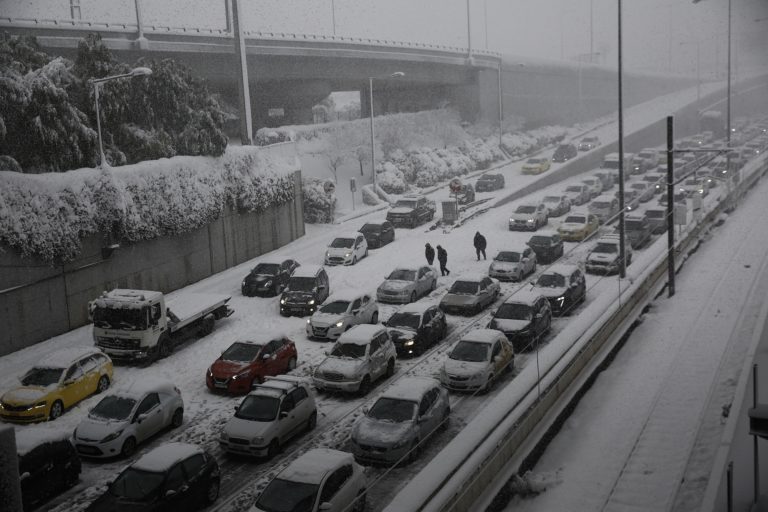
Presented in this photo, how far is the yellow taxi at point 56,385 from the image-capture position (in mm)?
20344

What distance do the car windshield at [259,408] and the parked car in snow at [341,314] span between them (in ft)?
24.9

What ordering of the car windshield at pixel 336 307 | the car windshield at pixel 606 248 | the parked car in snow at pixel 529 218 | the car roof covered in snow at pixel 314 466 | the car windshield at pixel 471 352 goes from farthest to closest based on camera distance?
1. the parked car in snow at pixel 529 218
2. the car windshield at pixel 606 248
3. the car windshield at pixel 336 307
4. the car windshield at pixel 471 352
5. the car roof covered in snow at pixel 314 466

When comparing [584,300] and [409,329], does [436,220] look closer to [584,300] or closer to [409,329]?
[584,300]

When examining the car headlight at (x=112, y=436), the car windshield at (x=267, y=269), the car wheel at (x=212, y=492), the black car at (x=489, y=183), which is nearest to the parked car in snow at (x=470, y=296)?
the car windshield at (x=267, y=269)

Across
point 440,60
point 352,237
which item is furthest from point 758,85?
point 352,237

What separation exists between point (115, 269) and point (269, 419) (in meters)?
14.1

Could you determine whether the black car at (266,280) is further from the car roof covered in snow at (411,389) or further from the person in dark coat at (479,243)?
the car roof covered in snow at (411,389)

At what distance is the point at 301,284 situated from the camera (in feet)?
96.7

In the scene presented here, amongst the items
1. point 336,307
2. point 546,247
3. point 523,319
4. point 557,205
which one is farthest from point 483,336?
point 557,205

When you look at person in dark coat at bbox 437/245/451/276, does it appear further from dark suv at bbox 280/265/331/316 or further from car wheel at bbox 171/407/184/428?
car wheel at bbox 171/407/184/428

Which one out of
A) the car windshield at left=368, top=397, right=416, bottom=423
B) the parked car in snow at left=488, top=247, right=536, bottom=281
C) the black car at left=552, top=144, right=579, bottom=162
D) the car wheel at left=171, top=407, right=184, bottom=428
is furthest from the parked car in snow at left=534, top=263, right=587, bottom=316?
the black car at left=552, top=144, right=579, bottom=162

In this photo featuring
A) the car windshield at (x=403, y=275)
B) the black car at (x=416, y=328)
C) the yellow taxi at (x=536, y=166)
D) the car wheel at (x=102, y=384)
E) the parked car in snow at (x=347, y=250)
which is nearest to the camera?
the car wheel at (x=102, y=384)

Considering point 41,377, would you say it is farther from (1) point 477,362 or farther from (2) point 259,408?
(1) point 477,362

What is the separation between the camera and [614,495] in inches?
663
